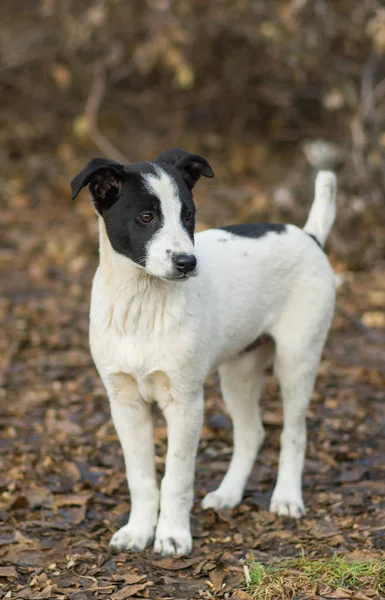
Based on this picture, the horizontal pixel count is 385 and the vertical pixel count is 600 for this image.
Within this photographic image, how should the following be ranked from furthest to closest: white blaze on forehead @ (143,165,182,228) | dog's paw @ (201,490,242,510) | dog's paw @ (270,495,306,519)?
dog's paw @ (201,490,242,510), dog's paw @ (270,495,306,519), white blaze on forehead @ (143,165,182,228)

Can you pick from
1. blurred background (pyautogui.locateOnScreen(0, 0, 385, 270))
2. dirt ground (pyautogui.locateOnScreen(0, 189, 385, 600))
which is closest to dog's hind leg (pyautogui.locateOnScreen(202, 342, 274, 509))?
dirt ground (pyautogui.locateOnScreen(0, 189, 385, 600))

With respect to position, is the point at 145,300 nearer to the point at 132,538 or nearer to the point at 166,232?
the point at 166,232

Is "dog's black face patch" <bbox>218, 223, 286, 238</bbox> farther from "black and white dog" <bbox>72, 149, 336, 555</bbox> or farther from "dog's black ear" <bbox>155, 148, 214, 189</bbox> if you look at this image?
"dog's black ear" <bbox>155, 148, 214, 189</bbox>

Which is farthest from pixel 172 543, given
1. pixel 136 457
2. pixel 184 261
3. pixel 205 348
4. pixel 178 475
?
pixel 184 261

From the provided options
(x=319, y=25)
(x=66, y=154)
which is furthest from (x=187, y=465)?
(x=66, y=154)

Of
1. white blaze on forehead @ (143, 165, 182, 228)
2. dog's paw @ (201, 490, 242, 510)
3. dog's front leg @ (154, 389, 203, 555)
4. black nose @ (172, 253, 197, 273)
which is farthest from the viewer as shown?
→ dog's paw @ (201, 490, 242, 510)

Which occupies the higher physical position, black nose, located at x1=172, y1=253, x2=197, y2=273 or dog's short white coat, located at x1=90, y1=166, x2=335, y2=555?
black nose, located at x1=172, y1=253, x2=197, y2=273

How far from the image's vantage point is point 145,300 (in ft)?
13.8

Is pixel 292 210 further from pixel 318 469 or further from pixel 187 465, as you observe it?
pixel 187 465

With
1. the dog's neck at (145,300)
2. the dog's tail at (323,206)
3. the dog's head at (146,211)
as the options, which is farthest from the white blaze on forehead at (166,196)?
the dog's tail at (323,206)

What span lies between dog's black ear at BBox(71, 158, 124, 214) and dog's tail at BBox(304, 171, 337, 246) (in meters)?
1.50

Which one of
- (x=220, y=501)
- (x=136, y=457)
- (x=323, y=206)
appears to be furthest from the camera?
(x=323, y=206)

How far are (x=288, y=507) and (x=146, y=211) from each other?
1.95m

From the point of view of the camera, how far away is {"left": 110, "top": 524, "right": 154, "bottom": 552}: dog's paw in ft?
14.7
